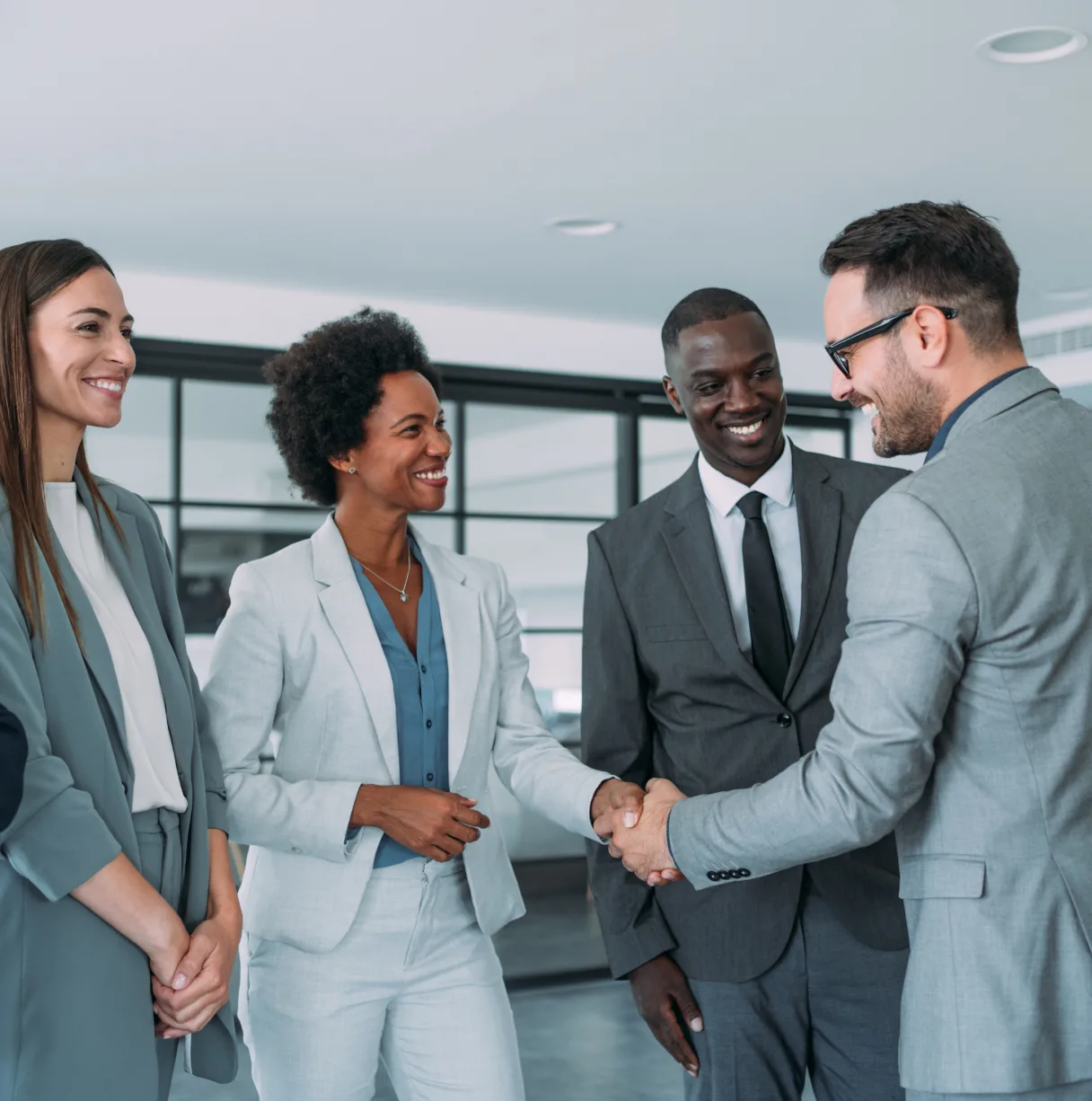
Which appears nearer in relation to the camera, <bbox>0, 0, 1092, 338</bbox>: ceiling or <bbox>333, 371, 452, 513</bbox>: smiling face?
<bbox>333, 371, 452, 513</bbox>: smiling face

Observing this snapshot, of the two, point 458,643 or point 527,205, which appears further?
point 527,205

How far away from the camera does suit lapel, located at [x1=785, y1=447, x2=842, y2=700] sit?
1938 millimetres

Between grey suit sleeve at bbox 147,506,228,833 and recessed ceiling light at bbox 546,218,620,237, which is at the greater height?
recessed ceiling light at bbox 546,218,620,237

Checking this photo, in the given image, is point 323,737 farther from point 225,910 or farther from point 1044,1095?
point 1044,1095

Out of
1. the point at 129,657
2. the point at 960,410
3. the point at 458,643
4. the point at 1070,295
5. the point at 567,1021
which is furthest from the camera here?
the point at 1070,295

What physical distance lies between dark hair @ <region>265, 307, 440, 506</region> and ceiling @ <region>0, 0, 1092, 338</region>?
0.97m

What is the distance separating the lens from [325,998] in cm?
189

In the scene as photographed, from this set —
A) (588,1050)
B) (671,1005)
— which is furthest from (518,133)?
(588,1050)

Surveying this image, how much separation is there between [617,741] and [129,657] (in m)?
0.78

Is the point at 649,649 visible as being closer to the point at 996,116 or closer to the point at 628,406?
the point at 996,116

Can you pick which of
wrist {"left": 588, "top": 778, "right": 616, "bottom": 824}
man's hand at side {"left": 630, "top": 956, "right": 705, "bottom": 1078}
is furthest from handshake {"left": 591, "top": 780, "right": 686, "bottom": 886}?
man's hand at side {"left": 630, "top": 956, "right": 705, "bottom": 1078}

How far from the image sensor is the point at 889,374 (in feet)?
5.16

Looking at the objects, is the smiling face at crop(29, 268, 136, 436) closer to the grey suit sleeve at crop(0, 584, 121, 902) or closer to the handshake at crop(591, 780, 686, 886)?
the grey suit sleeve at crop(0, 584, 121, 902)

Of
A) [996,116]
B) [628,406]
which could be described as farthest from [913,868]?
[628,406]
